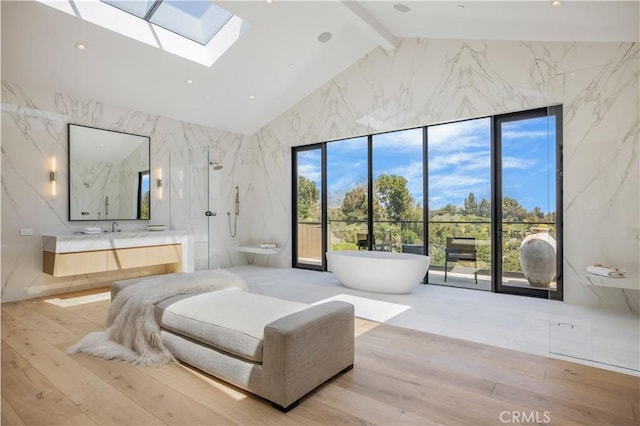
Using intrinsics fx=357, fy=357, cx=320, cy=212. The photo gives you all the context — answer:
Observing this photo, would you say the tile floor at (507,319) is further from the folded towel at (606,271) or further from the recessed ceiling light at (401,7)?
the recessed ceiling light at (401,7)

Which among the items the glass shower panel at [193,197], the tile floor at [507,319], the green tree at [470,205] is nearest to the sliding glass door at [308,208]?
the tile floor at [507,319]

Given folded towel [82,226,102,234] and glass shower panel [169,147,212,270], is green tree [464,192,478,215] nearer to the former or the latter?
glass shower panel [169,147,212,270]

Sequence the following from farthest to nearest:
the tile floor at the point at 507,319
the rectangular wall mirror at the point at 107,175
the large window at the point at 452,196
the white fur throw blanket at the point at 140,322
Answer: the rectangular wall mirror at the point at 107,175 → the large window at the point at 452,196 → the tile floor at the point at 507,319 → the white fur throw blanket at the point at 140,322

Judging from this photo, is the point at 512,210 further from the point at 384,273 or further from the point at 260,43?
the point at 260,43

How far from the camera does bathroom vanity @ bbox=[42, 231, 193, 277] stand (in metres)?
4.48

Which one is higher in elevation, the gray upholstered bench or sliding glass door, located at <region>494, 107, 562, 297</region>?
sliding glass door, located at <region>494, 107, 562, 297</region>

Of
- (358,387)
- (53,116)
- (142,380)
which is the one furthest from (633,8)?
(53,116)

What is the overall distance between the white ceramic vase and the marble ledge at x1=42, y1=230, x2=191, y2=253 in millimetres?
5021

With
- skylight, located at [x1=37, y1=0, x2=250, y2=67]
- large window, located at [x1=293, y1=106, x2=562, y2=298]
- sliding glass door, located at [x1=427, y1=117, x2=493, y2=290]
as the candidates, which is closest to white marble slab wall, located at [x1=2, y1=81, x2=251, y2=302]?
skylight, located at [x1=37, y1=0, x2=250, y2=67]

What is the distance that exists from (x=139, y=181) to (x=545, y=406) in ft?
19.3

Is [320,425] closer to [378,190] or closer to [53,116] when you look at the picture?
[378,190]

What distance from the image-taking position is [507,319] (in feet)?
12.2

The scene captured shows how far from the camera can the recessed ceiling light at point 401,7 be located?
4.25 m

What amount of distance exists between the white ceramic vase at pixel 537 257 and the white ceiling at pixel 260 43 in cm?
233
